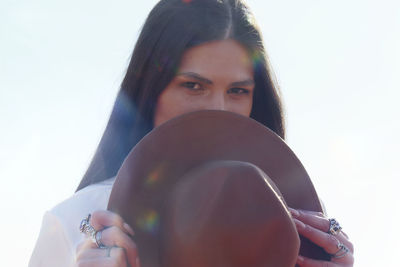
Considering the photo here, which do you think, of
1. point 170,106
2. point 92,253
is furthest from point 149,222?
point 170,106

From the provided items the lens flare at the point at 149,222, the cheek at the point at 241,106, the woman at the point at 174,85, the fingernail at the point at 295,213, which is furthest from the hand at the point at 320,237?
the cheek at the point at 241,106

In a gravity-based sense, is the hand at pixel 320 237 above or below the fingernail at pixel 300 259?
above

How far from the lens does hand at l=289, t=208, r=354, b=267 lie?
2180 millimetres

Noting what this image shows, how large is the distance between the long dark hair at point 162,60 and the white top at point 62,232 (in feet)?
1.62

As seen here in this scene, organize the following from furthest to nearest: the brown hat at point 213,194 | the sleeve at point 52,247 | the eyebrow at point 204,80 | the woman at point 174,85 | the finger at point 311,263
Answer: the eyebrow at point 204,80
the woman at point 174,85
the sleeve at point 52,247
the finger at point 311,263
the brown hat at point 213,194

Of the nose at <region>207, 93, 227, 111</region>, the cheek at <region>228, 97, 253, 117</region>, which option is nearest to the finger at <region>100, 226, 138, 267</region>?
the nose at <region>207, 93, 227, 111</region>

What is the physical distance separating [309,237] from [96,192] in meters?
1.20

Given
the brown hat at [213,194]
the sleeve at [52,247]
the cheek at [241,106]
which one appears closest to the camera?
the brown hat at [213,194]

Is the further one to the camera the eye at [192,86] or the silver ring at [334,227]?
the eye at [192,86]

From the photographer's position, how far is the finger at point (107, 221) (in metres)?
2.00

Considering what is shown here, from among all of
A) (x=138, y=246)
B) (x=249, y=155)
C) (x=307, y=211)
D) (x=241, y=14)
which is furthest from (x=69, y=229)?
(x=241, y=14)

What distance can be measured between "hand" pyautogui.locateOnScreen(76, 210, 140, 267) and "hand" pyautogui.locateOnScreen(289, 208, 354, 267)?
0.66 meters

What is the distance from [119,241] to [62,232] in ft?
2.64

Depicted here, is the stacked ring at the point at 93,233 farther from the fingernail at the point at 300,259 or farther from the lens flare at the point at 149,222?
the fingernail at the point at 300,259
